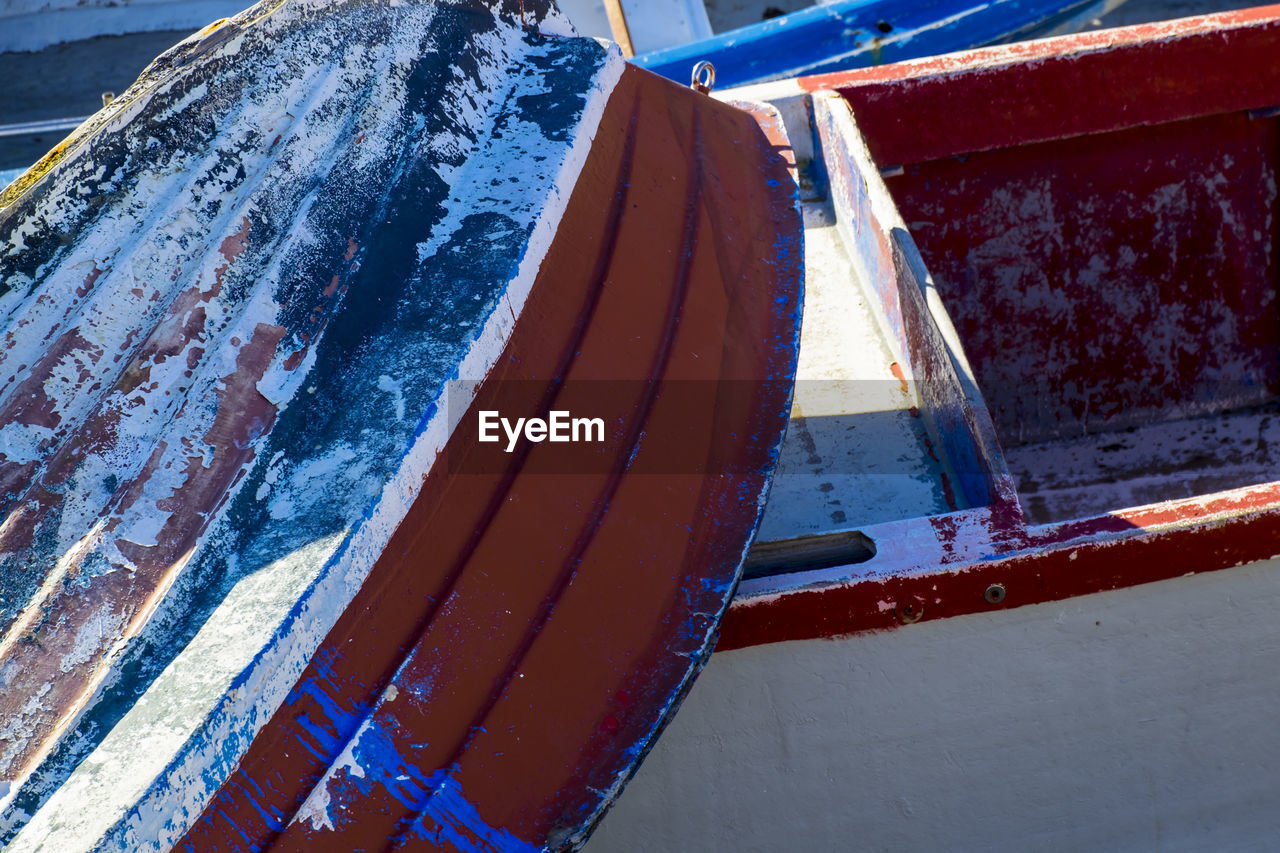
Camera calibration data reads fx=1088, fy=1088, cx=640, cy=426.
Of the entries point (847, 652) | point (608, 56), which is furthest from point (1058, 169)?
point (847, 652)

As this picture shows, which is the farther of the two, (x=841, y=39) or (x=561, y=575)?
(x=841, y=39)

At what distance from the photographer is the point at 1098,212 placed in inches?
108

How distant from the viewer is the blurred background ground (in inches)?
203

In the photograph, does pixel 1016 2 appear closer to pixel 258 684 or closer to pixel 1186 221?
pixel 1186 221

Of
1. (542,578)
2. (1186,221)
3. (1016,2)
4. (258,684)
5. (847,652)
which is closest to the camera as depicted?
(258,684)

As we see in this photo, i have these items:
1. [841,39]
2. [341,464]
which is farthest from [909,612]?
[841,39]

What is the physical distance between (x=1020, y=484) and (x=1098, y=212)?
2.34 feet

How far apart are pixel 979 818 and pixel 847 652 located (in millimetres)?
416

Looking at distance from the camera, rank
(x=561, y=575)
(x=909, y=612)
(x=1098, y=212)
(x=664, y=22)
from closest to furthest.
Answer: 1. (x=561, y=575)
2. (x=909, y=612)
3. (x=1098, y=212)
4. (x=664, y=22)

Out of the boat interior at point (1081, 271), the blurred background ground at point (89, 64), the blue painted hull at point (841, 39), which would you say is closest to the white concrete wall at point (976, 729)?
the boat interior at point (1081, 271)

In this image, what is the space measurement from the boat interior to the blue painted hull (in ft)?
3.42

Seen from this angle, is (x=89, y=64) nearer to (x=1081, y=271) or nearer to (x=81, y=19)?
(x=81, y=19)

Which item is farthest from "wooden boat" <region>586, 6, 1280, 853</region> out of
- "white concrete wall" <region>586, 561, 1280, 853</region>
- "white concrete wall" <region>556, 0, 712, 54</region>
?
"white concrete wall" <region>556, 0, 712, 54</region>

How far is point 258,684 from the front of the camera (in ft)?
3.56
